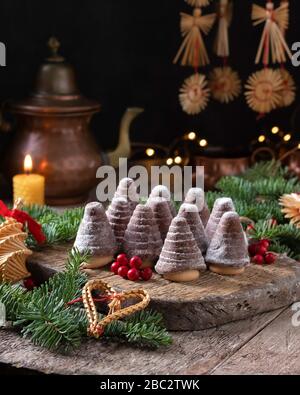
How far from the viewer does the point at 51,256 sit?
130cm

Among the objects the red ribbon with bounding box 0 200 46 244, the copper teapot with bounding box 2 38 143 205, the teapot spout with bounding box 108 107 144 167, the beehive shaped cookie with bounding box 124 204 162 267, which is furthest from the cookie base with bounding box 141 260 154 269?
the teapot spout with bounding box 108 107 144 167

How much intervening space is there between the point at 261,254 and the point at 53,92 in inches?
33.8

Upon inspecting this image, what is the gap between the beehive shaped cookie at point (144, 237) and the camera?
1.23m

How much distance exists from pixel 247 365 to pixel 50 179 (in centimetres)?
103

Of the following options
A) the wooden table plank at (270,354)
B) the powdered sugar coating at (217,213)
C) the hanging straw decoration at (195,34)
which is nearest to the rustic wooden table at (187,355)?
the wooden table plank at (270,354)

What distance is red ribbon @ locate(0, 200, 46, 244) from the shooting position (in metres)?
1.35

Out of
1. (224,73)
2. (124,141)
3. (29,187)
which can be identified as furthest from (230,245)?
(224,73)

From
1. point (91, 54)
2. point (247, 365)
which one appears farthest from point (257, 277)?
point (91, 54)

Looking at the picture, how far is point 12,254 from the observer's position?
1235mm

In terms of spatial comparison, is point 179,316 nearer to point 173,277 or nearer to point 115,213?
point 173,277

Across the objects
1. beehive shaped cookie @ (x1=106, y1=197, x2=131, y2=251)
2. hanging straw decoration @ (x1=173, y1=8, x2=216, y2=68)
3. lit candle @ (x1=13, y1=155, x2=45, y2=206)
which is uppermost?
hanging straw decoration @ (x1=173, y1=8, x2=216, y2=68)

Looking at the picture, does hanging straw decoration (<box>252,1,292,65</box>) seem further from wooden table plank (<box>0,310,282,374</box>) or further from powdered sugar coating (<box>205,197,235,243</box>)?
wooden table plank (<box>0,310,282,374</box>)

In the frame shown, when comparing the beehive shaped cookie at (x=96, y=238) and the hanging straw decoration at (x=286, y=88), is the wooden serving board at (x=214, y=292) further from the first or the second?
the hanging straw decoration at (x=286, y=88)

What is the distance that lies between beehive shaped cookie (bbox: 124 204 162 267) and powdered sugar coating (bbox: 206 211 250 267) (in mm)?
95
